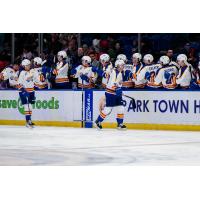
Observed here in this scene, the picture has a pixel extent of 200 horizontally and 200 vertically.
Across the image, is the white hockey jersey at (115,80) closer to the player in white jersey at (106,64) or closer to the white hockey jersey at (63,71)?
the player in white jersey at (106,64)

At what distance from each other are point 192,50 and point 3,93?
222 inches

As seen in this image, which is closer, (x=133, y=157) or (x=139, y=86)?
(x=133, y=157)

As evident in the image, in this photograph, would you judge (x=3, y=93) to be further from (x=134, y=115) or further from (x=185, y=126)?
(x=185, y=126)

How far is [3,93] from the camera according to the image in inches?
923

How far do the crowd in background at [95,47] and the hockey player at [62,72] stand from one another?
0.14 metres

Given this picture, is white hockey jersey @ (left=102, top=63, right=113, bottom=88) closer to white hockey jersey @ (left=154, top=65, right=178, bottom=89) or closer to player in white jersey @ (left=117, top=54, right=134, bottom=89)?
player in white jersey @ (left=117, top=54, right=134, bottom=89)

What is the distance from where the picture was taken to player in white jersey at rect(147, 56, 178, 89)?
70.0 ft

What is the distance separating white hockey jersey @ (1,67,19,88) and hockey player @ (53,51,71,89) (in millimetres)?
1574

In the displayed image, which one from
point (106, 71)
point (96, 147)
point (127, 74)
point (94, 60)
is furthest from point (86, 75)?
point (96, 147)

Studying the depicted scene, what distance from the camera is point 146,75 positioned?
21.8 metres

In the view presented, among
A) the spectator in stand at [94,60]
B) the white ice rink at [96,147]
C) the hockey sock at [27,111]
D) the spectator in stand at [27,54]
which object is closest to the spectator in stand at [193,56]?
the white ice rink at [96,147]

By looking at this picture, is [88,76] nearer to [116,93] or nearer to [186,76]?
[116,93]

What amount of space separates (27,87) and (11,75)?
218 cm
